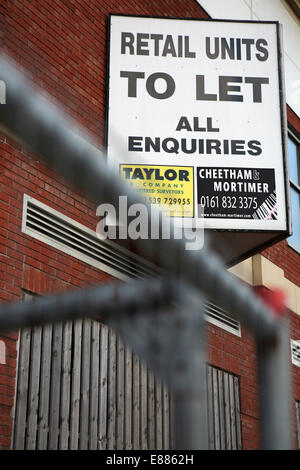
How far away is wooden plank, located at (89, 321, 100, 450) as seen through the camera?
6.66 m

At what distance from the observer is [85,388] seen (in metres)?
6.71

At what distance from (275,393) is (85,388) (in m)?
5.43

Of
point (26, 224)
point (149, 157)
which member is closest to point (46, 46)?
point (149, 157)

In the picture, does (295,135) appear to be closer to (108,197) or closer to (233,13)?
(233,13)

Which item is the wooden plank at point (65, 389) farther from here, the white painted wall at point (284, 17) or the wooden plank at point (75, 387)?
the white painted wall at point (284, 17)

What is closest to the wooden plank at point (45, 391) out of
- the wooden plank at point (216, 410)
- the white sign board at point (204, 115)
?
the white sign board at point (204, 115)

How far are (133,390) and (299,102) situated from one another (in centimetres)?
766

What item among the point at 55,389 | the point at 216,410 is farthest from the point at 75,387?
the point at 216,410

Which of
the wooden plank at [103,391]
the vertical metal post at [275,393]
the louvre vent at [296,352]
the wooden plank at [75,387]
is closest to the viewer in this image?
the vertical metal post at [275,393]

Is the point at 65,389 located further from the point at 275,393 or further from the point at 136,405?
the point at 275,393

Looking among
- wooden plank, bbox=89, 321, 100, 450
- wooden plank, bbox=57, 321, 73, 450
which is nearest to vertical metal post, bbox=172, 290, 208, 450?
wooden plank, bbox=57, 321, 73, 450

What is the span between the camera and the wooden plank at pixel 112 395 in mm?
6906

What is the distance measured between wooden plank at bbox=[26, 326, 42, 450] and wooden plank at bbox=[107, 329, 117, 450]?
3.00 feet

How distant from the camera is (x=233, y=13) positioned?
1120 centimetres
